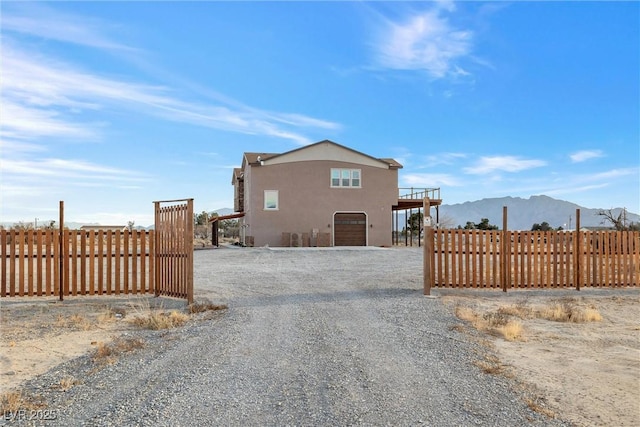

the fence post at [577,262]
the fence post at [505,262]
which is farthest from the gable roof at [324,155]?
the fence post at [505,262]

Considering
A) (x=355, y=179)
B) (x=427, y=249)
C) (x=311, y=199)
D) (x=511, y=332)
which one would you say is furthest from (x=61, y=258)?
(x=355, y=179)

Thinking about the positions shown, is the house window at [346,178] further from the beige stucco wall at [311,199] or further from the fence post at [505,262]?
the fence post at [505,262]

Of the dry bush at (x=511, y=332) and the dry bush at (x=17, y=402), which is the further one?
the dry bush at (x=511, y=332)

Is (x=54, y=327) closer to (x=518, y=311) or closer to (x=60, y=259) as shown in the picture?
(x=60, y=259)

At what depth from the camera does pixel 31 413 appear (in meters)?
4.45

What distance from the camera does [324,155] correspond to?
35.2 metres

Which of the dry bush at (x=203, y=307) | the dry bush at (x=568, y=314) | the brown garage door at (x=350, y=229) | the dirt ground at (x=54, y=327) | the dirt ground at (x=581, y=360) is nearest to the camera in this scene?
the dirt ground at (x=581, y=360)

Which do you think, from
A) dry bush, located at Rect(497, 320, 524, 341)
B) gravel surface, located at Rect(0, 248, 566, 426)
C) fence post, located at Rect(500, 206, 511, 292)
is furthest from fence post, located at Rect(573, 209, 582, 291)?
dry bush, located at Rect(497, 320, 524, 341)

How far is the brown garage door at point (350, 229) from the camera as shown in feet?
115

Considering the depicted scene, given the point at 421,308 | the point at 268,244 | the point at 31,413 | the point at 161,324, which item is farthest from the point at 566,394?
the point at 268,244

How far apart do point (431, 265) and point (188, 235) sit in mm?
6314

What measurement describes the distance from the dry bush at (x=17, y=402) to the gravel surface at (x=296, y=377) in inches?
5.3

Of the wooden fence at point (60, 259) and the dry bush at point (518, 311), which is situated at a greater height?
the wooden fence at point (60, 259)

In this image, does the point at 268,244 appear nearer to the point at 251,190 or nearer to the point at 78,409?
the point at 251,190
